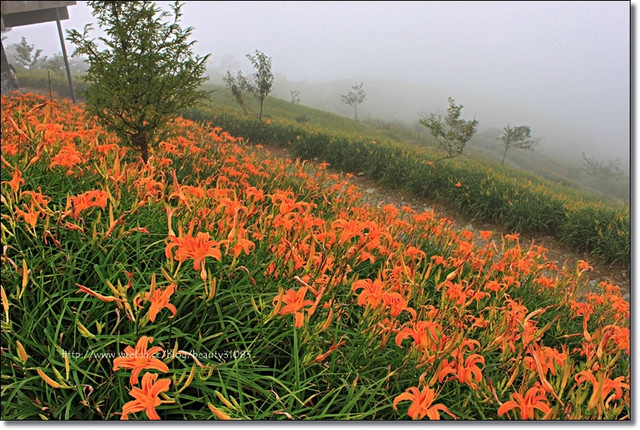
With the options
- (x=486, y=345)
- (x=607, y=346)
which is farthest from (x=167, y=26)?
(x=607, y=346)

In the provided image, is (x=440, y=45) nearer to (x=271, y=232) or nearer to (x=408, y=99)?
(x=408, y=99)

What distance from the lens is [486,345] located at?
4.30 feet

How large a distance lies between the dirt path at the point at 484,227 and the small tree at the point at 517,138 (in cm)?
83

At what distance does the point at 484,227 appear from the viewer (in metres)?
3.69

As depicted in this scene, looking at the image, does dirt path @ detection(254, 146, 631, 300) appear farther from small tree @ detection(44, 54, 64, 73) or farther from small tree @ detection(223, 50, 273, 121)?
small tree @ detection(44, 54, 64, 73)

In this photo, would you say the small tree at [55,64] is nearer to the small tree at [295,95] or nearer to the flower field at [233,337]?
the flower field at [233,337]

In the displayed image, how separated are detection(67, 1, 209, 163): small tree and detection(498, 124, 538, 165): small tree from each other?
2.37m

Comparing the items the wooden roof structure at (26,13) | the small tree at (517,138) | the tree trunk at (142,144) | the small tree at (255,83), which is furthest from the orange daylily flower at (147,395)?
the small tree at (517,138)

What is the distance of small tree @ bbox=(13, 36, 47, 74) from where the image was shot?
2041 mm

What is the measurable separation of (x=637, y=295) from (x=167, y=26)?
324 centimetres

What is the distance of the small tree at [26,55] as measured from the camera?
6.70ft

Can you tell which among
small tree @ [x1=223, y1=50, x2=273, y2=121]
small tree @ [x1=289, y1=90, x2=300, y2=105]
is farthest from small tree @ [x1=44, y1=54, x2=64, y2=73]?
small tree @ [x1=289, y1=90, x2=300, y2=105]

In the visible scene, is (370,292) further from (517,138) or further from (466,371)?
(517,138)

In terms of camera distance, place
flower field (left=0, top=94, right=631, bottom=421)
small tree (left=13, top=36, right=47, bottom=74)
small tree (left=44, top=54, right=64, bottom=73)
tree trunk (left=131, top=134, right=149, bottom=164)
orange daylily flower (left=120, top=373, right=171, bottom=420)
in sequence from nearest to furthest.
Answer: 1. orange daylily flower (left=120, top=373, right=171, bottom=420)
2. flower field (left=0, top=94, right=631, bottom=421)
3. small tree (left=13, top=36, right=47, bottom=74)
4. small tree (left=44, top=54, right=64, bottom=73)
5. tree trunk (left=131, top=134, right=149, bottom=164)
